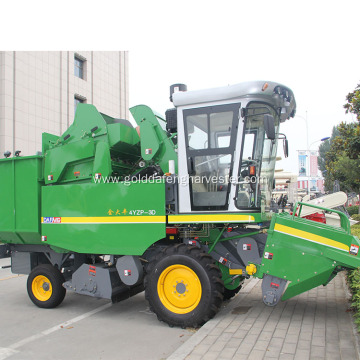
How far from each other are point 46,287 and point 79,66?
21631 mm

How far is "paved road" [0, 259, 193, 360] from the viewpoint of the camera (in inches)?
181

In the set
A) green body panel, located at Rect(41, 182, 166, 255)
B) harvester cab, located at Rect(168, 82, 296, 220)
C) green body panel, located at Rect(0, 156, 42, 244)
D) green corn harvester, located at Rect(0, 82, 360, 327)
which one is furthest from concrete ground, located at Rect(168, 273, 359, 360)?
green body panel, located at Rect(0, 156, 42, 244)

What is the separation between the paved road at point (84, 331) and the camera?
4.59 m

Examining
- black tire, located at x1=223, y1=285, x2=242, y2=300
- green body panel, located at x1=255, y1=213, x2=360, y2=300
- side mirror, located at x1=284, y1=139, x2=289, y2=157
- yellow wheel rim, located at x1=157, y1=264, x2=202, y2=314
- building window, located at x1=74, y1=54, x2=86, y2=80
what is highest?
building window, located at x1=74, y1=54, x2=86, y2=80

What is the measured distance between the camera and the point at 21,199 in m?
6.61

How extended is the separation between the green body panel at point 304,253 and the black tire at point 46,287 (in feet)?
11.8

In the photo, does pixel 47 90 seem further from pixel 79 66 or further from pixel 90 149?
pixel 90 149

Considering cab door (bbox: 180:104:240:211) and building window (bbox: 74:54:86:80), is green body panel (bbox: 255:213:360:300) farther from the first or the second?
building window (bbox: 74:54:86:80)

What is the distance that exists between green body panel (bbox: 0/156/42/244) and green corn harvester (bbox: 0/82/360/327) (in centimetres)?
2

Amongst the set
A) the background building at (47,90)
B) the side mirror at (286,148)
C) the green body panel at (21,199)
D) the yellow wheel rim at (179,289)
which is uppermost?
the background building at (47,90)

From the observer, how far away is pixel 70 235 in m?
6.12

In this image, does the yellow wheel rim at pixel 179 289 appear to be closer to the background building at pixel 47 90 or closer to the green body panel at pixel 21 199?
the green body panel at pixel 21 199

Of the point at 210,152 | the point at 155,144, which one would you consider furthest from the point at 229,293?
the point at 155,144

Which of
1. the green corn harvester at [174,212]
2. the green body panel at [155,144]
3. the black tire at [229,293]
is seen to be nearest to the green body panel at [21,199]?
the green corn harvester at [174,212]
